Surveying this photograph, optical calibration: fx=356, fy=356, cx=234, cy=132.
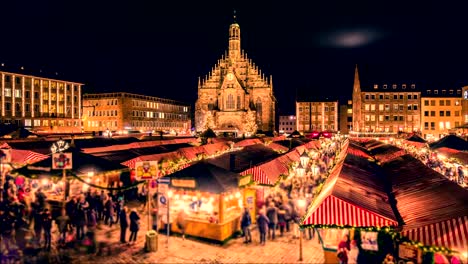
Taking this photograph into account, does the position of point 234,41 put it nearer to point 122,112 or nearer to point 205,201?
point 122,112

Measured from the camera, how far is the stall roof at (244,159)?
20.7 m

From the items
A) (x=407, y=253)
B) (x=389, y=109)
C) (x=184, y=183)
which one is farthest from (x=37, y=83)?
(x=389, y=109)

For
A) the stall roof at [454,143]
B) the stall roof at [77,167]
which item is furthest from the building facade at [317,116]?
the stall roof at [77,167]

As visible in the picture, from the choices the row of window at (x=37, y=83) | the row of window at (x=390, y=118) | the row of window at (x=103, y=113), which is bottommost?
the row of window at (x=390, y=118)

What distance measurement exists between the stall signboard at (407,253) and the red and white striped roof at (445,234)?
491mm

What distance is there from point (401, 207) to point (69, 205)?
42.1ft

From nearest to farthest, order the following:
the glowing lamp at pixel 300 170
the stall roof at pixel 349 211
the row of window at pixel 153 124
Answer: the stall roof at pixel 349 211
the glowing lamp at pixel 300 170
the row of window at pixel 153 124

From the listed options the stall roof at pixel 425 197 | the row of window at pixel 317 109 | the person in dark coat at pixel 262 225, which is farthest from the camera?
the row of window at pixel 317 109

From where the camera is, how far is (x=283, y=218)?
49.1 ft

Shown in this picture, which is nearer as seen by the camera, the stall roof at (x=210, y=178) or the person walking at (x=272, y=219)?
the stall roof at (x=210, y=178)

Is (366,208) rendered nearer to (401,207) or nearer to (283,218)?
(401,207)

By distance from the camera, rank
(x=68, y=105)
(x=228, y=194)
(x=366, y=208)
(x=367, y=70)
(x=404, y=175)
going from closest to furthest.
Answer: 1. (x=366, y=208)
2. (x=228, y=194)
3. (x=404, y=175)
4. (x=68, y=105)
5. (x=367, y=70)

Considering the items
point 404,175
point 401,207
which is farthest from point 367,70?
point 401,207

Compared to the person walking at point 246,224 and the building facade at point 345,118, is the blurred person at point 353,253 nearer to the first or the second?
the person walking at point 246,224
